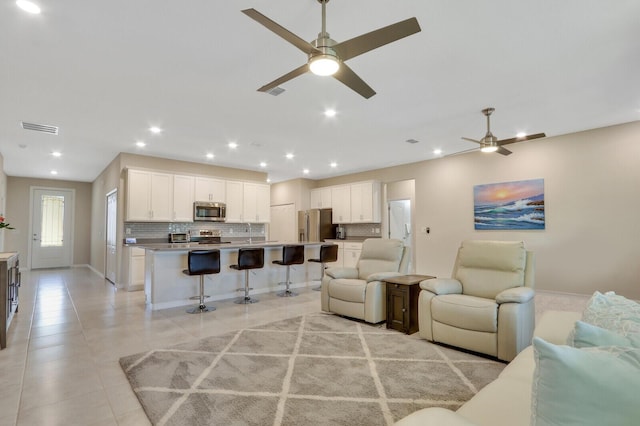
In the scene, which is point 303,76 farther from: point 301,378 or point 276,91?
point 301,378

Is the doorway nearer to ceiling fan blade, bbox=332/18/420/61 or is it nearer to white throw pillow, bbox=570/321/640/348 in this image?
ceiling fan blade, bbox=332/18/420/61

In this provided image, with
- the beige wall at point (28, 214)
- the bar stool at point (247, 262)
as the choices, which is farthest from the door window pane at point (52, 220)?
the bar stool at point (247, 262)

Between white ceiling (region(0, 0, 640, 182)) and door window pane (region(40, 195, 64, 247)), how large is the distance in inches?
176

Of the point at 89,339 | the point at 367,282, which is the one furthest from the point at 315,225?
the point at 89,339

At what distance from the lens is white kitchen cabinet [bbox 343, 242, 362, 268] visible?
26.9 ft

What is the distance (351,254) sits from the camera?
8.34 m

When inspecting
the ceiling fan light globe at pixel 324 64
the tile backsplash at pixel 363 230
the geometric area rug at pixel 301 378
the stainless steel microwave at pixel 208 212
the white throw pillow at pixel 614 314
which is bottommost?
the geometric area rug at pixel 301 378

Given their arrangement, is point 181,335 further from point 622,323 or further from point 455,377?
point 622,323

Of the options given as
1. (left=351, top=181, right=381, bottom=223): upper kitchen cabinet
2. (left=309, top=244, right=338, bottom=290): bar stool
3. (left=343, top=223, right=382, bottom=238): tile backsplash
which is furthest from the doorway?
(left=309, top=244, right=338, bottom=290): bar stool

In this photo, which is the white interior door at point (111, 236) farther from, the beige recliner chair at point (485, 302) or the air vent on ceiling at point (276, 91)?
the beige recliner chair at point (485, 302)

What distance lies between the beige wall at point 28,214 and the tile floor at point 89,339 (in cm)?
375

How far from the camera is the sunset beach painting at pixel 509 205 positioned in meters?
5.78

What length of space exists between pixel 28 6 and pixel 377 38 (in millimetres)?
2411

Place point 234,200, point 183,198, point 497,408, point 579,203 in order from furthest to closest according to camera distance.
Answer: point 234,200 → point 183,198 → point 579,203 → point 497,408
